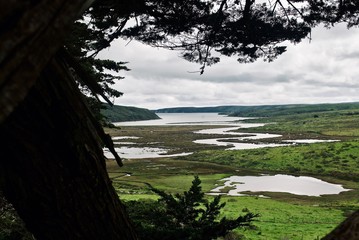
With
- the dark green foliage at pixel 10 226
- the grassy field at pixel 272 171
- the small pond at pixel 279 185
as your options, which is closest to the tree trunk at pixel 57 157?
the dark green foliage at pixel 10 226

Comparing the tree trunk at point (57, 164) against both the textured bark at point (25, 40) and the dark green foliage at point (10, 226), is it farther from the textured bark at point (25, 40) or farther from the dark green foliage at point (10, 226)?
the dark green foliage at point (10, 226)

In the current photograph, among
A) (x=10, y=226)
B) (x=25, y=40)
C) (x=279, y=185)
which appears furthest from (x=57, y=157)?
(x=279, y=185)

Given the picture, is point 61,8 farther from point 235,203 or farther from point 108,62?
point 235,203

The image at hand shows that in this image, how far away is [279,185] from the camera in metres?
44.8

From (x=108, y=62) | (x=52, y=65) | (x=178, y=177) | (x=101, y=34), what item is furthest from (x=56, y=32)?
(x=178, y=177)

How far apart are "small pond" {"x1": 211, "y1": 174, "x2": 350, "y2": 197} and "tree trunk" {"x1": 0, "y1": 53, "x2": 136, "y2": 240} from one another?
3800 centimetres

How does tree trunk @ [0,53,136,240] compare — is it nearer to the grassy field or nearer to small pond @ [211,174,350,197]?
the grassy field

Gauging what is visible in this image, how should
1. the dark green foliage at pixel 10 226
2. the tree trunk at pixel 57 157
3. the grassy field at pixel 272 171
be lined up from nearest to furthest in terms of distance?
the tree trunk at pixel 57 157, the dark green foliage at pixel 10 226, the grassy field at pixel 272 171

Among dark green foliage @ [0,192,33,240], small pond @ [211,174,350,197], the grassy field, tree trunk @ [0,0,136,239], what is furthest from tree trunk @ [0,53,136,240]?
small pond @ [211,174,350,197]

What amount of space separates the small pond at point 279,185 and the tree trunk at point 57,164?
38.0 m

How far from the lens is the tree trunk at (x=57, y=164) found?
1.77 m

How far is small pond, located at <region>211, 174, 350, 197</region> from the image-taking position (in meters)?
40.9

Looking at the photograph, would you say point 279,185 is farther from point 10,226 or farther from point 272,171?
point 10,226

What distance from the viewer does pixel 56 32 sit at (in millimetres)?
1256
